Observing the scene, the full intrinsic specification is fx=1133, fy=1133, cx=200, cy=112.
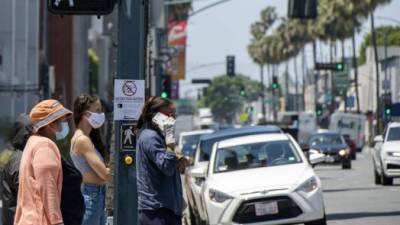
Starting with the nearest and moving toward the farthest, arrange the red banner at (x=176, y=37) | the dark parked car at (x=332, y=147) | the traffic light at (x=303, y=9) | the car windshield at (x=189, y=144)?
the traffic light at (x=303, y=9)
the car windshield at (x=189, y=144)
the dark parked car at (x=332, y=147)
the red banner at (x=176, y=37)

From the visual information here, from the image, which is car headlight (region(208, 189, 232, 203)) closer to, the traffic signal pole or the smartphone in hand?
the traffic signal pole

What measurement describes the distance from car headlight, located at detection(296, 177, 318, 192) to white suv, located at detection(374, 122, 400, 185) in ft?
39.0

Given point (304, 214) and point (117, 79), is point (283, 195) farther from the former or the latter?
point (117, 79)

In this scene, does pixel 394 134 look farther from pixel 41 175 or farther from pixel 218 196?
pixel 41 175

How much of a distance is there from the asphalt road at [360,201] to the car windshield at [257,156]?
1911 mm

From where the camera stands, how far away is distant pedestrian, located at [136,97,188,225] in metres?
9.70

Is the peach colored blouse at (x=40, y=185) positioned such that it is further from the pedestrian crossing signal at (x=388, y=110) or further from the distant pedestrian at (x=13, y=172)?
the pedestrian crossing signal at (x=388, y=110)

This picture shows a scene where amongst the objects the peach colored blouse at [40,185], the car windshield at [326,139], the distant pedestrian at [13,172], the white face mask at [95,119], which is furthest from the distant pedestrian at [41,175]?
the car windshield at [326,139]

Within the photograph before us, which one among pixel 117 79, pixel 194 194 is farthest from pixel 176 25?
pixel 117 79

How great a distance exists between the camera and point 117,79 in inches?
400

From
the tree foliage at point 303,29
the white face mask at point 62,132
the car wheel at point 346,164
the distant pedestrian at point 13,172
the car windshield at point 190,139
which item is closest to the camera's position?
the distant pedestrian at point 13,172

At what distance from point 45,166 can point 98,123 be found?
2401mm

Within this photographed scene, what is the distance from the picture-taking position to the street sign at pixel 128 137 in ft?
33.3

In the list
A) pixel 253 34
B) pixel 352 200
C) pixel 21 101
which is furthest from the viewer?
pixel 253 34
